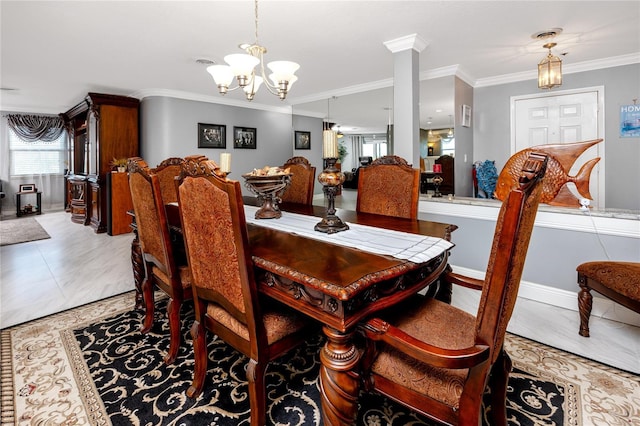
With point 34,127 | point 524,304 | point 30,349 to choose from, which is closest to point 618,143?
point 524,304

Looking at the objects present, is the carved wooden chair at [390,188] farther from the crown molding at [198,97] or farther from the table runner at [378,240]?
the crown molding at [198,97]

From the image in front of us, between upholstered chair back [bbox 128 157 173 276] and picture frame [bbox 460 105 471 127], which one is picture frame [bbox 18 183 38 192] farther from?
picture frame [bbox 460 105 471 127]

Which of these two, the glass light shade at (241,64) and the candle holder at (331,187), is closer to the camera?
the candle holder at (331,187)

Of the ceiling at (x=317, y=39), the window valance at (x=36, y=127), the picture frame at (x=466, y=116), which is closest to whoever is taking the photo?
the ceiling at (x=317, y=39)

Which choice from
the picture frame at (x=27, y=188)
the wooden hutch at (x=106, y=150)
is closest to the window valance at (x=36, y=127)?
the picture frame at (x=27, y=188)

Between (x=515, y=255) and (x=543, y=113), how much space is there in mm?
4444

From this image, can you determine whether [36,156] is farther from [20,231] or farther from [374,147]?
[374,147]

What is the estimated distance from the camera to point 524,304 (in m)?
2.67

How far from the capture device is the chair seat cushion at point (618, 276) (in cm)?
176

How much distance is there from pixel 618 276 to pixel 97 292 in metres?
3.81

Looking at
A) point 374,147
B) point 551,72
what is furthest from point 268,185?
point 374,147

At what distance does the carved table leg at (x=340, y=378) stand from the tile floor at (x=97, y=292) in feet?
5.44

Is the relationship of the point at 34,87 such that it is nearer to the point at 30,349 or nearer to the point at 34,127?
the point at 34,127

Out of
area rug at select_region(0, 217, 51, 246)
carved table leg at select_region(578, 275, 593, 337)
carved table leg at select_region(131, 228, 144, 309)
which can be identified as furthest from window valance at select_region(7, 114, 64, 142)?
carved table leg at select_region(578, 275, 593, 337)
